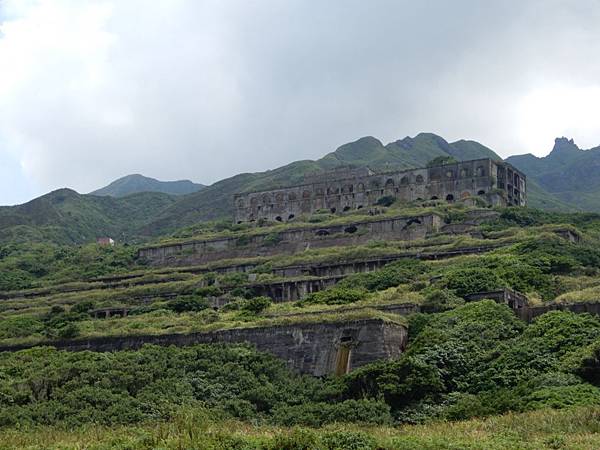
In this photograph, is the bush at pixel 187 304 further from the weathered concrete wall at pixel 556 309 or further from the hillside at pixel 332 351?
the weathered concrete wall at pixel 556 309

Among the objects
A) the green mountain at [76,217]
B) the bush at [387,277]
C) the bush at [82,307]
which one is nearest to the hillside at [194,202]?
the green mountain at [76,217]

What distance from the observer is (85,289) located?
195 ft

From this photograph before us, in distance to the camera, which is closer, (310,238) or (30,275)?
(310,238)

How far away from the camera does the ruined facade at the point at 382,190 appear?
74.8 m

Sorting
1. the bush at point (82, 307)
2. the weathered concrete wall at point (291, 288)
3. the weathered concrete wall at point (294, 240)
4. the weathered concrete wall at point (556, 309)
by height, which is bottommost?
the weathered concrete wall at point (556, 309)

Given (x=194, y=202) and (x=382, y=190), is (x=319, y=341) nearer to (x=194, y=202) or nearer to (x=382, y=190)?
(x=382, y=190)

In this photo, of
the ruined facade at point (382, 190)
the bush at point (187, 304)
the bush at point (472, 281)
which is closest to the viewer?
the bush at point (472, 281)

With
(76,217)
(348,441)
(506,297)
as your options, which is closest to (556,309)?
(506,297)

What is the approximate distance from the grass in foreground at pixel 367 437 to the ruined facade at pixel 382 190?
49.0m

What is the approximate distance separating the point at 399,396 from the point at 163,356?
34.4 feet

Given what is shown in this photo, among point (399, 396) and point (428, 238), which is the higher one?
point (428, 238)

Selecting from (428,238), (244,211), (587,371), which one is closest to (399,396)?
(587,371)

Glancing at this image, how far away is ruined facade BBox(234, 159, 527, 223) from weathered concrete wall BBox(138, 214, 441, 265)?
10.8m

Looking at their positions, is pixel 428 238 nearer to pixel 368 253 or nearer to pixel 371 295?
pixel 368 253
